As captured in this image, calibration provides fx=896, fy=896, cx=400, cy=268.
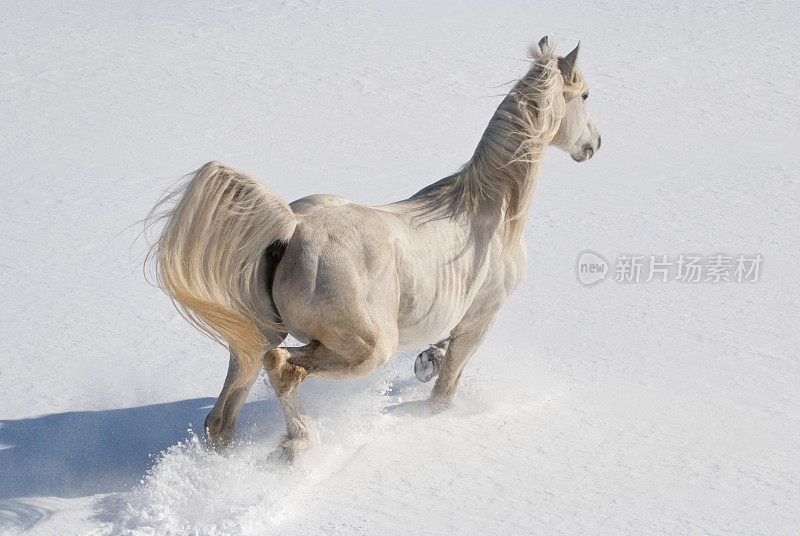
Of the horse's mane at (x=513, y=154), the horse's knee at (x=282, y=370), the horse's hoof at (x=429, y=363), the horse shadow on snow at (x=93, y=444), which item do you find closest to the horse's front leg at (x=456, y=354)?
the horse's hoof at (x=429, y=363)

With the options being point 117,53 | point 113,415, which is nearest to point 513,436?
point 113,415

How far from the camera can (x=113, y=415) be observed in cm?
386

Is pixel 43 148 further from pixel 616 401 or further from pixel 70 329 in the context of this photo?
pixel 616 401

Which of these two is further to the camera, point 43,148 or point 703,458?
point 43,148

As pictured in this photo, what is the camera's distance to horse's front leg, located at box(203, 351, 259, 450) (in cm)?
337

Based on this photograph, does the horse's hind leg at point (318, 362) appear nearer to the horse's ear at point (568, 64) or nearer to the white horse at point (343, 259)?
the white horse at point (343, 259)

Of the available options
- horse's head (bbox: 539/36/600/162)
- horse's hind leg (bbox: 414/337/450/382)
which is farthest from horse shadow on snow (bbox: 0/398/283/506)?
horse's head (bbox: 539/36/600/162)

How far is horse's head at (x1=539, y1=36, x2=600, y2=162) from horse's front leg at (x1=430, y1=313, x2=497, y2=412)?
86 cm

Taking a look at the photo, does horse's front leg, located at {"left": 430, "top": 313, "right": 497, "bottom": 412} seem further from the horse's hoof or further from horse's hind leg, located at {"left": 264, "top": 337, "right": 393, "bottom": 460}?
horse's hind leg, located at {"left": 264, "top": 337, "right": 393, "bottom": 460}

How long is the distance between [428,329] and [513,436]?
0.67 m

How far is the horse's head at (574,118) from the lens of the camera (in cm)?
376

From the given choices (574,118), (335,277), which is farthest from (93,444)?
(574,118)

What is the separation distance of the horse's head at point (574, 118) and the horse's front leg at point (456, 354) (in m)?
0.86

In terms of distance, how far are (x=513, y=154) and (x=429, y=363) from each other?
3.76 feet
